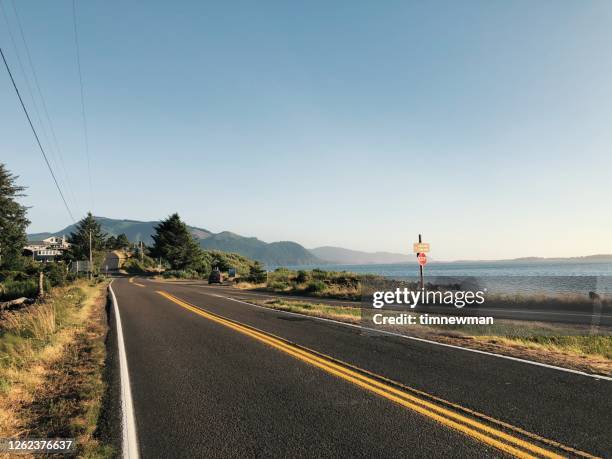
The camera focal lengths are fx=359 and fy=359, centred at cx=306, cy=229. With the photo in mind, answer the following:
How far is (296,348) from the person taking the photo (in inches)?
352

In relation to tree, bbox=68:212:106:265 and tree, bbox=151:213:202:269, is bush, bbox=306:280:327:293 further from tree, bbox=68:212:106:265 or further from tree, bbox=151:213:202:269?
tree, bbox=68:212:106:265

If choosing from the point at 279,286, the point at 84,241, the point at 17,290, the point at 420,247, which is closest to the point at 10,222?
the point at 84,241

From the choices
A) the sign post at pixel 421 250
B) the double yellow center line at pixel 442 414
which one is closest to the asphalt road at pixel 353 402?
the double yellow center line at pixel 442 414

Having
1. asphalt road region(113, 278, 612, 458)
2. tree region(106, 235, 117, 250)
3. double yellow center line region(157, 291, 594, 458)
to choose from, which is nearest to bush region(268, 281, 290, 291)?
asphalt road region(113, 278, 612, 458)

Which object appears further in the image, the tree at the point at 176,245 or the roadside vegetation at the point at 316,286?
the tree at the point at 176,245

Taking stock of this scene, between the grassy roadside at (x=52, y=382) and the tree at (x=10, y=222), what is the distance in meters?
57.4

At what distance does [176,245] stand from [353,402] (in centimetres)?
8190

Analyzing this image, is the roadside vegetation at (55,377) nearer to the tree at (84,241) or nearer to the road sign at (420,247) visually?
the road sign at (420,247)

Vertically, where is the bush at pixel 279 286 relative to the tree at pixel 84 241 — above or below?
below

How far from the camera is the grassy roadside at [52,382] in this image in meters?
4.82

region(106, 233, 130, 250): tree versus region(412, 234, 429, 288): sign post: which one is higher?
region(106, 233, 130, 250): tree

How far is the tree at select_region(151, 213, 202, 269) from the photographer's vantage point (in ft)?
264

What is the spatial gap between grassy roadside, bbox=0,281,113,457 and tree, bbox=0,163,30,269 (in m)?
57.4

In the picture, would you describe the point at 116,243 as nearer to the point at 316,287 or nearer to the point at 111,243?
the point at 111,243
